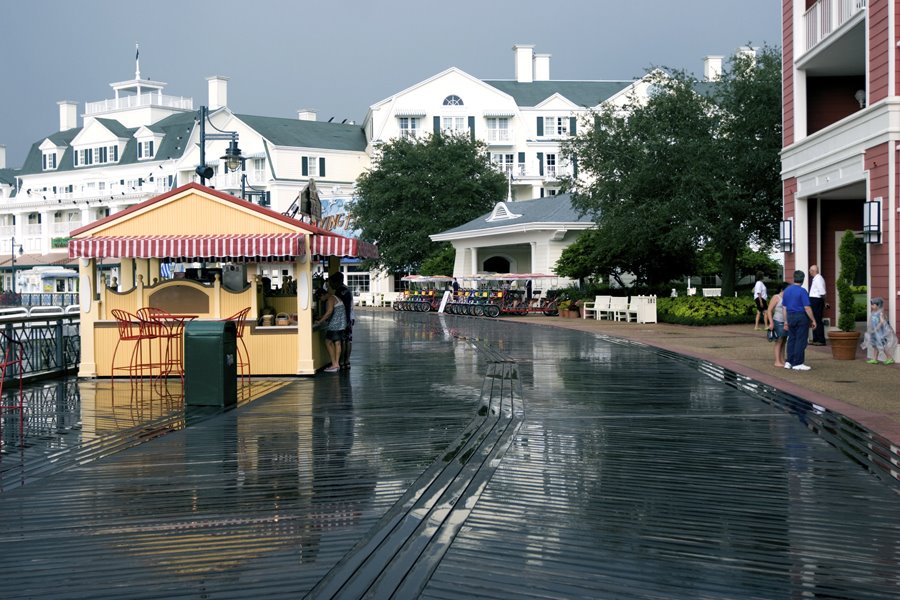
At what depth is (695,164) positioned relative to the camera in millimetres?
30750

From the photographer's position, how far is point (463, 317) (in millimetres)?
43375

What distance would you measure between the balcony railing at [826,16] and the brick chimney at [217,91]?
6593 cm

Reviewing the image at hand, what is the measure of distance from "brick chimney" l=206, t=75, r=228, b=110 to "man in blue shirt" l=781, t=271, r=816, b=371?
235 feet

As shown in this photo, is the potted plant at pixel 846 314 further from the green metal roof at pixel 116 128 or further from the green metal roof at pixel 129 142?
the green metal roof at pixel 116 128

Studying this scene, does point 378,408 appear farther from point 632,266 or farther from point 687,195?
point 632,266

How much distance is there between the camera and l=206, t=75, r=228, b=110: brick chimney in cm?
8181

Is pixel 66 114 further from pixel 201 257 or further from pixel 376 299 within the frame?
pixel 201 257

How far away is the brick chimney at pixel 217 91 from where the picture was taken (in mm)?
81812

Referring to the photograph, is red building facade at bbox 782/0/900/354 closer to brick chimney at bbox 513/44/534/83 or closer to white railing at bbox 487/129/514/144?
white railing at bbox 487/129/514/144

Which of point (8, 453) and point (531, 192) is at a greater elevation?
point (531, 192)

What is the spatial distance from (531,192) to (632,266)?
3453 centimetres

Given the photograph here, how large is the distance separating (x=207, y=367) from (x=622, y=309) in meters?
25.7

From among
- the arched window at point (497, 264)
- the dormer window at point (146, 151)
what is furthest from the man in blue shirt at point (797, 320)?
the dormer window at point (146, 151)

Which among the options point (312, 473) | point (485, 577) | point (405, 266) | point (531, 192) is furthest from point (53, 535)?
point (531, 192)
